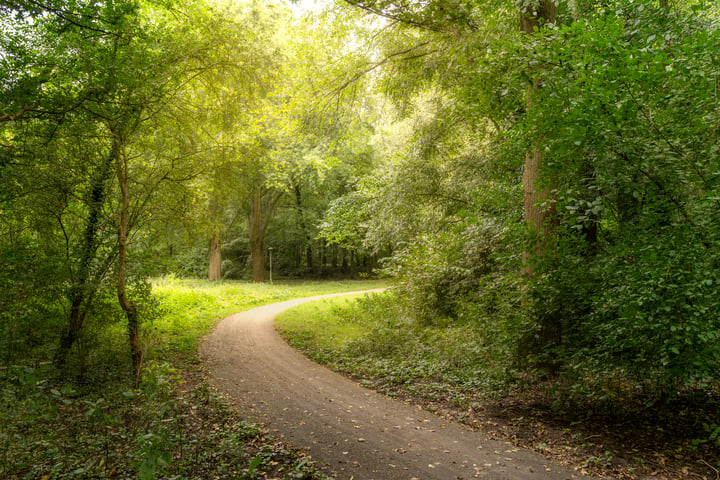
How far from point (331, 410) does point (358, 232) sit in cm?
834

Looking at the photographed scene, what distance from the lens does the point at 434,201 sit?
1249 cm

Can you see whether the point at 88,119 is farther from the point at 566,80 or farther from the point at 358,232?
the point at 358,232

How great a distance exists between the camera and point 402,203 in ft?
40.2

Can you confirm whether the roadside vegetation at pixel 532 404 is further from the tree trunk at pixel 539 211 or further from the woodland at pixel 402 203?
the tree trunk at pixel 539 211

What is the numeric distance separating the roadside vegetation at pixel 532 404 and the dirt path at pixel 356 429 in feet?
1.54

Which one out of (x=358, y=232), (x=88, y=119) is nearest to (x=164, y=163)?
(x=88, y=119)

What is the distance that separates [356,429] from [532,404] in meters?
3.08

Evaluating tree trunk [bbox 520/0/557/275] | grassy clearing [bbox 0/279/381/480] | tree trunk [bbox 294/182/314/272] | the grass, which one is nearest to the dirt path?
grassy clearing [bbox 0/279/381/480]

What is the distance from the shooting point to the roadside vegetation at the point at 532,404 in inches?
201

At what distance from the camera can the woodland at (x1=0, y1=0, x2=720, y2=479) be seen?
481 centimetres

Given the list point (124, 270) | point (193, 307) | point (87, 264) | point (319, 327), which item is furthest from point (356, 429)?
point (193, 307)

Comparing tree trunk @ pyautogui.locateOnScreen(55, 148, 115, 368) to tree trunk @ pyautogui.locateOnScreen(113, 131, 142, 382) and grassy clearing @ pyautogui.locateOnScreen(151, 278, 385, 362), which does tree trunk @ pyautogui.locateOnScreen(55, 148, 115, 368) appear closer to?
tree trunk @ pyautogui.locateOnScreen(113, 131, 142, 382)

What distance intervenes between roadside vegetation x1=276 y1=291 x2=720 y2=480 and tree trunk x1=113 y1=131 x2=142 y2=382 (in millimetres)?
4259

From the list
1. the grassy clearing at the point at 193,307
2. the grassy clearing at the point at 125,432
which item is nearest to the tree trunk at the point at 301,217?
the grassy clearing at the point at 193,307
